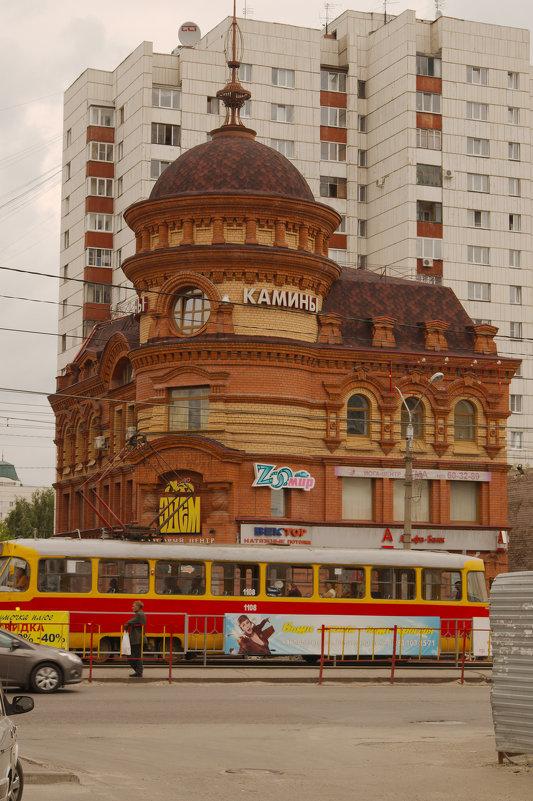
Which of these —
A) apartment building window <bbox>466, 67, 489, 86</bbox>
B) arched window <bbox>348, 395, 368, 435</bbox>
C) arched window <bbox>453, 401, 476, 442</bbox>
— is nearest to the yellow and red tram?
arched window <bbox>348, 395, 368, 435</bbox>

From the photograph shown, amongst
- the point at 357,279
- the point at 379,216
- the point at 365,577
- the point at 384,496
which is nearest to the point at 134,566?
the point at 365,577

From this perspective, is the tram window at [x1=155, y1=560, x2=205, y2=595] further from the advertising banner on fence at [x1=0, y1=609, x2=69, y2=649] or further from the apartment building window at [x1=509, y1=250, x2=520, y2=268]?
the apartment building window at [x1=509, y1=250, x2=520, y2=268]

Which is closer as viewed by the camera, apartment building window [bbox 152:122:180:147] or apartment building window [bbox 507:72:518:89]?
apartment building window [bbox 152:122:180:147]

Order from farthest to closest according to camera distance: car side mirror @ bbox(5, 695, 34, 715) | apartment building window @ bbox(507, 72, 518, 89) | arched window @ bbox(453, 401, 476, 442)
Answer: apartment building window @ bbox(507, 72, 518, 89) → arched window @ bbox(453, 401, 476, 442) → car side mirror @ bbox(5, 695, 34, 715)

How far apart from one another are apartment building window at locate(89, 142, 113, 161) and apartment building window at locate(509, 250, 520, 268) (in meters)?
25.3

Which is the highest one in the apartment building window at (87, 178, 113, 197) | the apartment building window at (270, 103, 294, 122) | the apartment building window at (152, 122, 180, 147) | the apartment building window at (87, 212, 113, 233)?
the apartment building window at (270, 103, 294, 122)

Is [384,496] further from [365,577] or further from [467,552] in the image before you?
[365,577]

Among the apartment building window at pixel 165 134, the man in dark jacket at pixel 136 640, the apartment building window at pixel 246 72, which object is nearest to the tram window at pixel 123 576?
the man in dark jacket at pixel 136 640

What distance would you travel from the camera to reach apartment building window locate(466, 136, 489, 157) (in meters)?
77.6

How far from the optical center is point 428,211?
3014 inches

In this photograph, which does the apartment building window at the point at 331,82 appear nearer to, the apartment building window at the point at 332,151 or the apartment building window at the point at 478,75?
the apartment building window at the point at 332,151

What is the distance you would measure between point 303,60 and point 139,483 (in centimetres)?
3965

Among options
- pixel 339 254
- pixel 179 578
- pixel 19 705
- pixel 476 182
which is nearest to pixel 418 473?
pixel 179 578

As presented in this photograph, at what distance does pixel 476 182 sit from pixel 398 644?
4967cm
